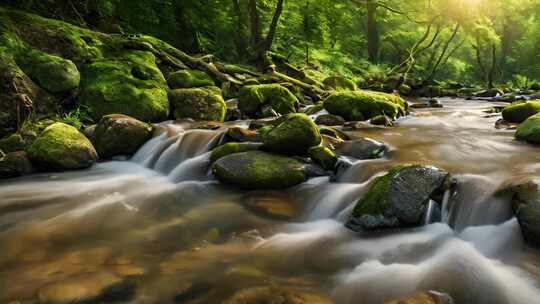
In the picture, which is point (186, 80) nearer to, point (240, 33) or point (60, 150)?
point (60, 150)

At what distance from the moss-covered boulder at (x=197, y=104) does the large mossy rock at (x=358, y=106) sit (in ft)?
10.2

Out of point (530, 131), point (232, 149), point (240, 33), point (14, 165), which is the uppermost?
point (240, 33)

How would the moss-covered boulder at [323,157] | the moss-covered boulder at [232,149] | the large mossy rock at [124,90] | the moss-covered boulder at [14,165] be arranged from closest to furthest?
the moss-covered boulder at [323,157], the moss-covered boulder at [14,165], the moss-covered boulder at [232,149], the large mossy rock at [124,90]

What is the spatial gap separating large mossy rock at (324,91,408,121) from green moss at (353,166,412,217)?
6.30 metres

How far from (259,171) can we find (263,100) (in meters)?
5.74

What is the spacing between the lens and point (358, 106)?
36.6ft

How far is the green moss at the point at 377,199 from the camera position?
4586mm

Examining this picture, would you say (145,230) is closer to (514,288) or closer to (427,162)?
(514,288)

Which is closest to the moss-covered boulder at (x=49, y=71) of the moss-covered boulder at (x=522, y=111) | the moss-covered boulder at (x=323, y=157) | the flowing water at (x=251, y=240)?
the flowing water at (x=251, y=240)

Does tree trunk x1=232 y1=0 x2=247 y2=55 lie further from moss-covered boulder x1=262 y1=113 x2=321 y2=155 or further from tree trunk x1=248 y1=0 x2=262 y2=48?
moss-covered boulder x1=262 y1=113 x2=321 y2=155

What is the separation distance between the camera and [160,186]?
677 cm

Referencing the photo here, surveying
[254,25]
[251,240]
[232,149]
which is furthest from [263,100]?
[251,240]

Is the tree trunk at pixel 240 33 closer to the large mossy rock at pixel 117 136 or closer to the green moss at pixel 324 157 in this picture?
the large mossy rock at pixel 117 136

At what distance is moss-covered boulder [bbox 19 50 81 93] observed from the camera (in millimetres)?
9094
